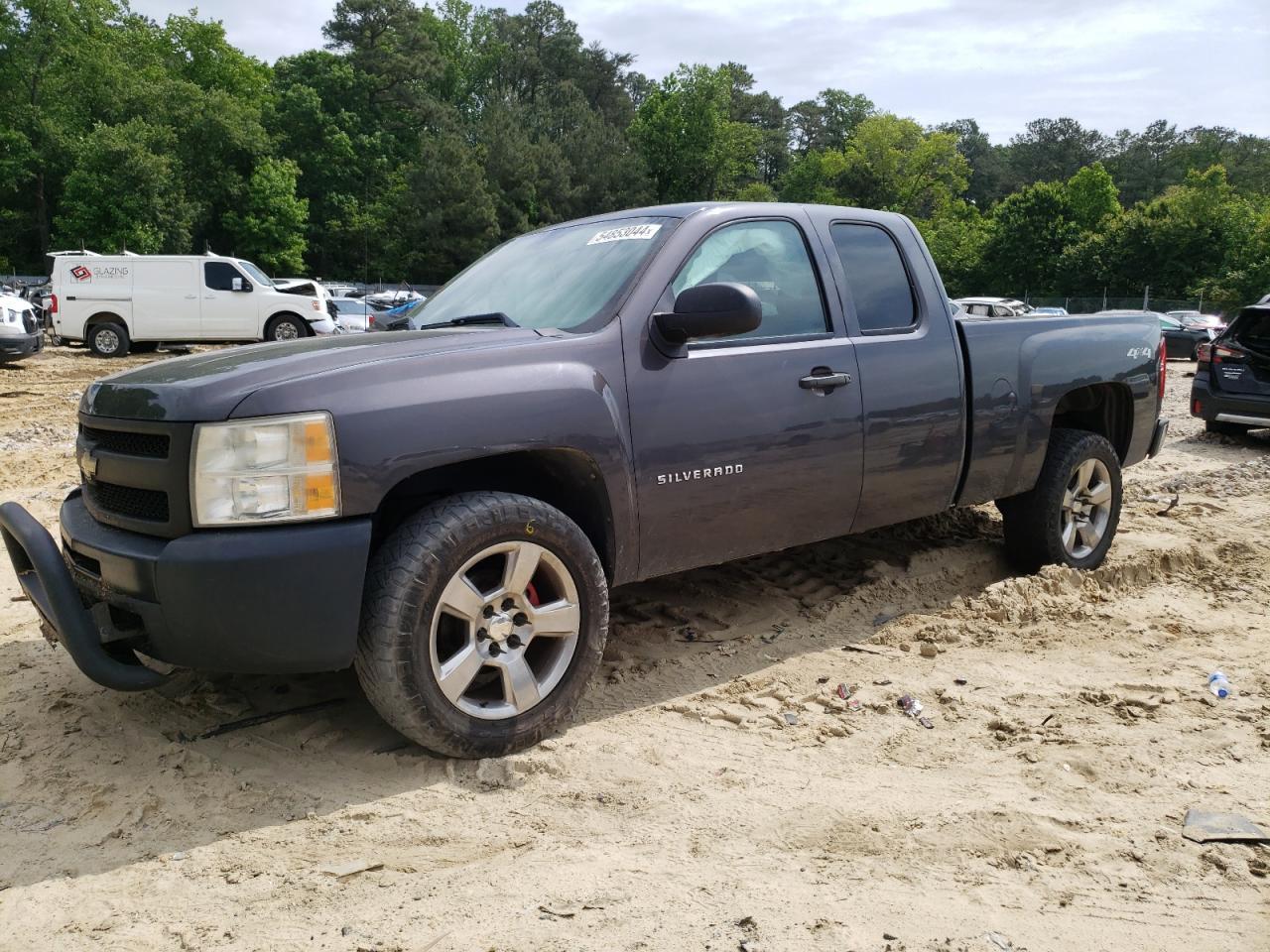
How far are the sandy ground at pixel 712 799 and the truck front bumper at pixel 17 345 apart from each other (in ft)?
40.3

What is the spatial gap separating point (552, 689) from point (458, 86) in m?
94.4

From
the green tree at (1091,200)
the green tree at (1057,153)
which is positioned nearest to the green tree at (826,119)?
the green tree at (1057,153)

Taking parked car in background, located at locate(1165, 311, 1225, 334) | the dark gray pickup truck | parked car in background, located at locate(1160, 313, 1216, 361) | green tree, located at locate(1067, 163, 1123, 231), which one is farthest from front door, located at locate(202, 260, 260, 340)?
green tree, located at locate(1067, 163, 1123, 231)

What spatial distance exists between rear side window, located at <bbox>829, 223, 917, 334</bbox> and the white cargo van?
15.5 metres

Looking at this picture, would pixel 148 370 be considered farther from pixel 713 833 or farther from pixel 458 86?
pixel 458 86

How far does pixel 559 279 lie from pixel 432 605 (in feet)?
4.93

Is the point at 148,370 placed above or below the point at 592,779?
above

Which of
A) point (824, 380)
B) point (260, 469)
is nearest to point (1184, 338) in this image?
point (824, 380)

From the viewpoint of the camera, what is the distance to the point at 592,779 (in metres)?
3.15

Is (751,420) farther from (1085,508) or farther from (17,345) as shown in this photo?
(17,345)

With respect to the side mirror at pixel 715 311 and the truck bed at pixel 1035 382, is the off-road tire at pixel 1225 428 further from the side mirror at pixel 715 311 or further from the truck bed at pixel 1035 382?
the side mirror at pixel 715 311

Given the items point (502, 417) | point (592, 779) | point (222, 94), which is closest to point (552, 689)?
point (592, 779)

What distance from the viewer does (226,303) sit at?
1978 centimetres

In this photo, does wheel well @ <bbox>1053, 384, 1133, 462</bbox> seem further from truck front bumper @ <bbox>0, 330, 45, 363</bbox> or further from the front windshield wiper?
truck front bumper @ <bbox>0, 330, 45, 363</bbox>
